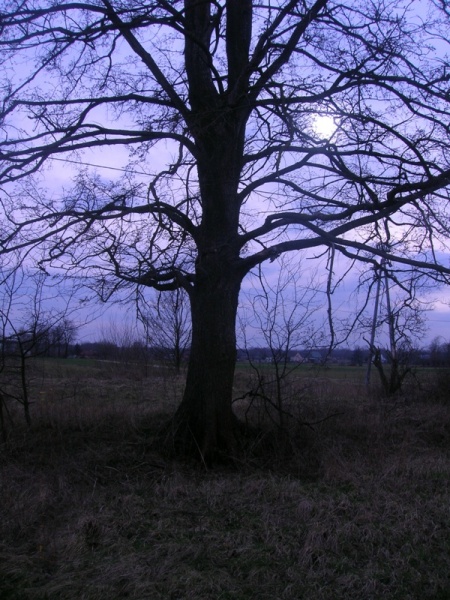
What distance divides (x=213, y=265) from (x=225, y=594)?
5342 millimetres

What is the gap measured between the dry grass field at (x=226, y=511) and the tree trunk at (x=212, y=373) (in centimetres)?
40

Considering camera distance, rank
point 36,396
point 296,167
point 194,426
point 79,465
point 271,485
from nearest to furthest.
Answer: point 271,485 < point 79,465 < point 194,426 < point 296,167 < point 36,396

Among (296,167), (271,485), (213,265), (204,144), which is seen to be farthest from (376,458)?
(204,144)

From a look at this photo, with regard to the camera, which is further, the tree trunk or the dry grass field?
the tree trunk

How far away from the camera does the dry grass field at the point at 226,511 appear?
500 cm

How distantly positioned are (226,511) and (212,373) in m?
2.67

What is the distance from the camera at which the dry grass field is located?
5004 mm

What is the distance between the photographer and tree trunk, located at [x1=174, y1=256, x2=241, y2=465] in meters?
9.16

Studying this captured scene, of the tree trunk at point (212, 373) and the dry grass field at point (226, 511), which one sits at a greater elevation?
the tree trunk at point (212, 373)

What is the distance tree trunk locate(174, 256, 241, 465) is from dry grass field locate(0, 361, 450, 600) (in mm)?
400

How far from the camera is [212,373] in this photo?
918cm

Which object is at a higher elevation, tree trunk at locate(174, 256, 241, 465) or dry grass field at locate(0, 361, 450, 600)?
tree trunk at locate(174, 256, 241, 465)

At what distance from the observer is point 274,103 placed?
376 inches

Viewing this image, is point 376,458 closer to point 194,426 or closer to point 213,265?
point 194,426
